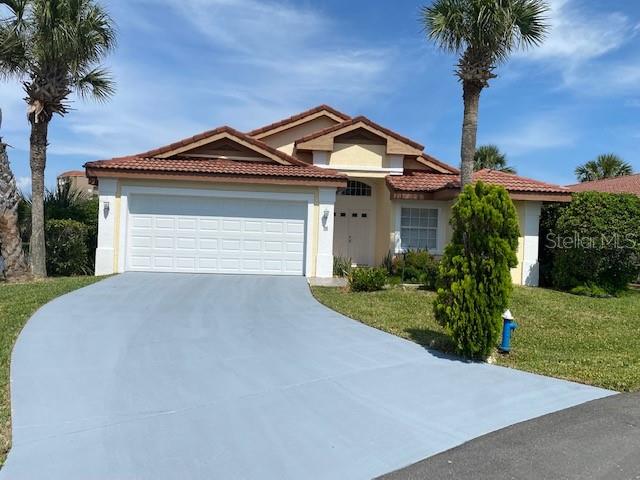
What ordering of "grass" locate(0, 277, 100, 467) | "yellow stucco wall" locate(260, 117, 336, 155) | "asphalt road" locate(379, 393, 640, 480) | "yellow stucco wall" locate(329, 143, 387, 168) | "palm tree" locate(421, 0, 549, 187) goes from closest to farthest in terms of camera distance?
"asphalt road" locate(379, 393, 640, 480), "grass" locate(0, 277, 100, 467), "palm tree" locate(421, 0, 549, 187), "yellow stucco wall" locate(329, 143, 387, 168), "yellow stucco wall" locate(260, 117, 336, 155)

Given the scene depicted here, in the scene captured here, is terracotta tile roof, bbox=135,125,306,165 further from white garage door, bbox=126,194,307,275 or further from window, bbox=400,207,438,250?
window, bbox=400,207,438,250

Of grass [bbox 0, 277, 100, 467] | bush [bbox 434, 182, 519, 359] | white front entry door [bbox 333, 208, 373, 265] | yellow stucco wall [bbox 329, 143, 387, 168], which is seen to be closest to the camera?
grass [bbox 0, 277, 100, 467]

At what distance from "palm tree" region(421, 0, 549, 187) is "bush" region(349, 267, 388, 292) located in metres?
3.62

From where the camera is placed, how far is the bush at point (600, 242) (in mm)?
14125

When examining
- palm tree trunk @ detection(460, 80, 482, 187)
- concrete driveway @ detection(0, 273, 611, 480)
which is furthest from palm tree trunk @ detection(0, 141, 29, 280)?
palm tree trunk @ detection(460, 80, 482, 187)

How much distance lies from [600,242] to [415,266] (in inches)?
195

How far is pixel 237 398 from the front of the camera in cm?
539

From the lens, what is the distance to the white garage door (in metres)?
14.7

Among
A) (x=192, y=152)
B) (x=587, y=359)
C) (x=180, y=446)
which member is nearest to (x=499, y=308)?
(x=587, y=359)

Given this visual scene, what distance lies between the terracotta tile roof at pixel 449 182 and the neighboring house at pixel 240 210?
0.06 m

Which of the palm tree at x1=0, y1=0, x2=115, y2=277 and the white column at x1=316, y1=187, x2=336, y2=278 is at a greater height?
the palm tree at x1=0, y1=0, x2=115, y2=277

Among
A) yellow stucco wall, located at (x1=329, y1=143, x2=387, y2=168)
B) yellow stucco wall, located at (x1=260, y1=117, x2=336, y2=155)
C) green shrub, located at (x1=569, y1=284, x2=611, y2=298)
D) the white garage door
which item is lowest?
green shrub, located at (x1=569, y1=284, x2=611, y2=298)

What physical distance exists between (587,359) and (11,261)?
45.5ft

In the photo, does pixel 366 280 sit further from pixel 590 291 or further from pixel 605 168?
pixel 605 168
